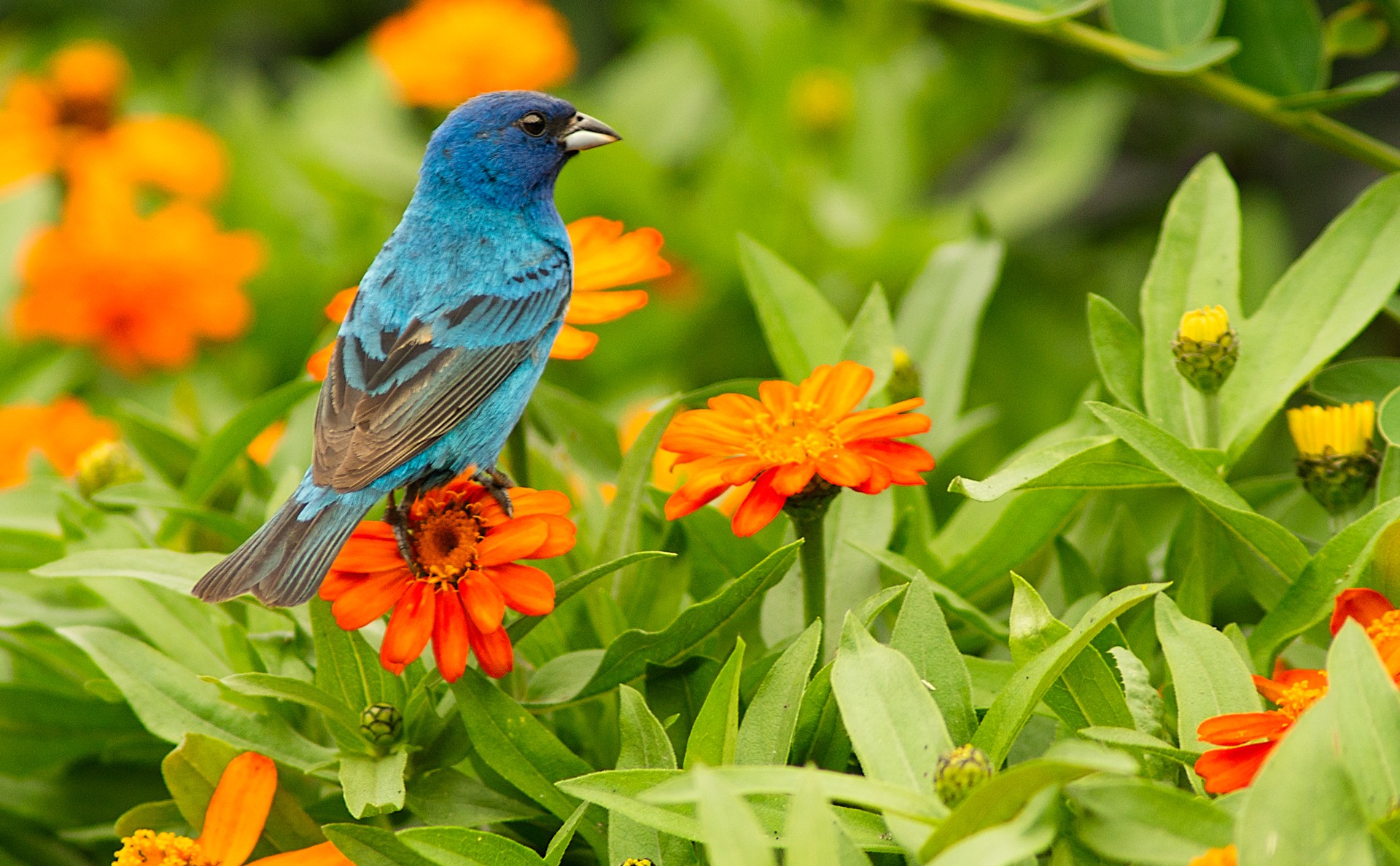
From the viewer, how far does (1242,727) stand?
1.05 meters

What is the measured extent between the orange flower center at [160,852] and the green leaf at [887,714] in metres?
0.60

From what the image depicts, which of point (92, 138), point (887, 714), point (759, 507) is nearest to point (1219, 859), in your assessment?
point (887, 714)

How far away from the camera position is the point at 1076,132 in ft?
10.7

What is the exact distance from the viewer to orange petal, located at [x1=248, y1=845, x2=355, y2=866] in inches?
46.8

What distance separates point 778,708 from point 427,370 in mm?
569

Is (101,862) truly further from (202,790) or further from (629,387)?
(629,387)

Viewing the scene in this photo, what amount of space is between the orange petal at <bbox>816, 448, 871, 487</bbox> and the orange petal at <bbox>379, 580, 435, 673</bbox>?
0.38 m

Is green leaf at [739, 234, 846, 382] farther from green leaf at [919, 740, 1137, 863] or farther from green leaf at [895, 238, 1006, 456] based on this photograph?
green leaf at [919, 740, 1137, 863]

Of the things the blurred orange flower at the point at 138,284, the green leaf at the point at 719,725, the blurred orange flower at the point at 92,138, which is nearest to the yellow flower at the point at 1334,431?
the green leaf at the point at 719,725

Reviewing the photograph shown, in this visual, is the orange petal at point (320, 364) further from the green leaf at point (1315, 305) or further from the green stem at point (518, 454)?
the green leaf at point (1315, 305)

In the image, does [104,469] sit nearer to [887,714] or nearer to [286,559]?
[286,559]

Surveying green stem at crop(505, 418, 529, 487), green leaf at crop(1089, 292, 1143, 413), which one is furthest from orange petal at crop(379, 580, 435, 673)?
green leaf at crop(1089, 292, 1143, 413)

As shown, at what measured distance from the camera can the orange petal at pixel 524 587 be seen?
1172 mm

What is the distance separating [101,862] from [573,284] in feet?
2.99
